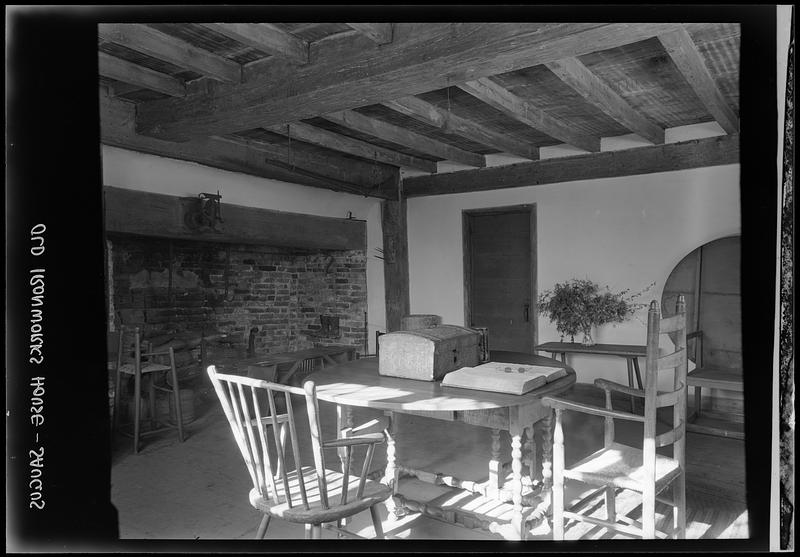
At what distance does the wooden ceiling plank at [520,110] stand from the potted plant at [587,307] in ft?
4.47

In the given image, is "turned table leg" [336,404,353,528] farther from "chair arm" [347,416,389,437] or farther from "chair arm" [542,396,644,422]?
"chair arm" [542,396,644,422]

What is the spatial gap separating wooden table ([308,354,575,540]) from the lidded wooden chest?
48 mm

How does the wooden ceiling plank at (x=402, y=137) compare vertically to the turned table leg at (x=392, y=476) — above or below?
above

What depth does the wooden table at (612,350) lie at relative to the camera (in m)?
4.94

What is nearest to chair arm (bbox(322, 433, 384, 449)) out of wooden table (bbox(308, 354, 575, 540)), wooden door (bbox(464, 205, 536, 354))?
wooden table (bbox(308, 354, 575, 540))

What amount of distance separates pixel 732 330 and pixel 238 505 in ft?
13.5

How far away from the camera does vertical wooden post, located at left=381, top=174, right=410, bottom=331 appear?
6.82 metres

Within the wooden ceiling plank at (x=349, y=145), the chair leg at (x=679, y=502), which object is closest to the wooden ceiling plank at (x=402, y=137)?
the wooden ceiling plank at (x=349, y=145)

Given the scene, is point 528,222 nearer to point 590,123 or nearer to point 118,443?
point 590,123

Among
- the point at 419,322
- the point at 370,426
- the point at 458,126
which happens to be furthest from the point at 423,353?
the point at 458,126

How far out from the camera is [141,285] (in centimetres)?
522

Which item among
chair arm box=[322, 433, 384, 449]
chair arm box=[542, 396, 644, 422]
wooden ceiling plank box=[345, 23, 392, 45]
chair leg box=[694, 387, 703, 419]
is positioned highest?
wooden ceiling plank box=[345, 23, 392, 45]

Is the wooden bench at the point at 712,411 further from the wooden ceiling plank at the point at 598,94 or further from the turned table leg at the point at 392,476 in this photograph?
the turned table leg at the point at 392,476

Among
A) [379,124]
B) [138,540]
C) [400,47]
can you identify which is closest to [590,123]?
[379,124]
